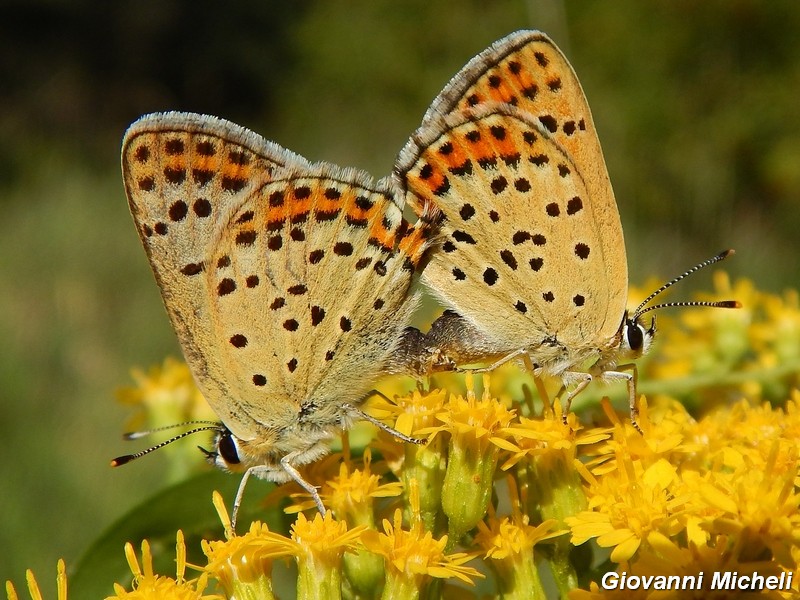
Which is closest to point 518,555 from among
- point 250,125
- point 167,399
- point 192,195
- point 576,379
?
point 576,379

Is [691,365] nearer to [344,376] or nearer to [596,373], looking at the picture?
[596,373]

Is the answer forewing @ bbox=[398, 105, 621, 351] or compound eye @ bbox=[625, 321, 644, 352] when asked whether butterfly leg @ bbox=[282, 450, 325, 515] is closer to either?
forewing @ bbox=[398, 105, 621, 351]

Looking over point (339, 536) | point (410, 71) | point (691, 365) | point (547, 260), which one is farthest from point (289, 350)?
point (410, 71)

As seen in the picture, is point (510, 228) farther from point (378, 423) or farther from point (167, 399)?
point (167, 399)

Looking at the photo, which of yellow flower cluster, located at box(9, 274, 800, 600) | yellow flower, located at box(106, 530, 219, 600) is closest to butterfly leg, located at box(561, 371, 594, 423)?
yellow flower cluster, located at box(9, 274, 800, 600)

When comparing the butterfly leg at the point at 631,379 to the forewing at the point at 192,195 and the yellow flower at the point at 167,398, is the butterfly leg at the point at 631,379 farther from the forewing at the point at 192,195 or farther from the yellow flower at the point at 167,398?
the yellow flower at the point at 167,398

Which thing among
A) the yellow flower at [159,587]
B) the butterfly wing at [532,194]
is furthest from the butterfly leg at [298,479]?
the butterfly wing at [532,194]
